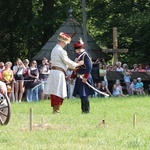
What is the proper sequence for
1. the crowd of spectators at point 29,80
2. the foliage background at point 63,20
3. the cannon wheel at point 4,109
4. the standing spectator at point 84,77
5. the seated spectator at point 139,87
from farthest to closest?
1. the foliage background at point 63,20
2. the seated spectator at point 139,87
3. the crowd of spectators at point 29,80
4. the standing spectator at point 84,77
5. the cannon wheel at point 4,109

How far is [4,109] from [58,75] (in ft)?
9.55

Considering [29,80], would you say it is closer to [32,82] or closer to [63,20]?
[32,82]

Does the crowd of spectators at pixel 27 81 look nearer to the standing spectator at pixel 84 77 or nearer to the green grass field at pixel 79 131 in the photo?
the green grass field at pixel 79 131

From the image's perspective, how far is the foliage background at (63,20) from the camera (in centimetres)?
3203

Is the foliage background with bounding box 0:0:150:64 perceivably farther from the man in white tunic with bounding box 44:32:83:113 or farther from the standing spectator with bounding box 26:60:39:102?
the man in white tunic with bounding box 44:32:83:113

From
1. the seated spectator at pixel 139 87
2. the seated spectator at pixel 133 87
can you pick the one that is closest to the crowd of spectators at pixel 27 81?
the seated spectator at pixel 133 87

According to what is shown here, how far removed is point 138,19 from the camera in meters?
30.8

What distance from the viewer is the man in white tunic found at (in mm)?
14680

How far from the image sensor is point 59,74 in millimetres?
14789

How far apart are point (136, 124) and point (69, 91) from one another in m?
10.3

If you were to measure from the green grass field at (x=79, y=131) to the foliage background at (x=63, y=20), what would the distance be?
1604 centimetres

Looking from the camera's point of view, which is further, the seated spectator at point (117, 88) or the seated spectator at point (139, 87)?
the seated spectator at point (139, 87)

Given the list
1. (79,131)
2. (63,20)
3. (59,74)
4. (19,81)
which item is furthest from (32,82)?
(63,20)

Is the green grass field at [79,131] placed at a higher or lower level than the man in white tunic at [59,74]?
lower
